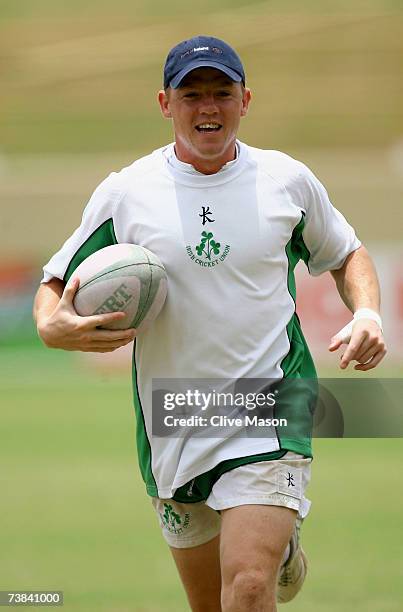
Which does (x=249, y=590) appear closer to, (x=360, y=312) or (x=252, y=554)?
(x=252, y=554)

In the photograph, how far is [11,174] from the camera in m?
13.1

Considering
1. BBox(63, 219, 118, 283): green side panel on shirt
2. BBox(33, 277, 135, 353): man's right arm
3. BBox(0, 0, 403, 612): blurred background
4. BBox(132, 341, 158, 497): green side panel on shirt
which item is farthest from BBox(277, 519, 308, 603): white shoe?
BBox(0, 0, 403, 612): blurred background

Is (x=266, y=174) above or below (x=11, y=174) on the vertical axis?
above

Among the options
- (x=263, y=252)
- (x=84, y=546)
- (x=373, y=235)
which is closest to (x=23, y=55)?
(x=373, y=235)

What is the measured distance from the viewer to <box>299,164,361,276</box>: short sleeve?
3.66 m

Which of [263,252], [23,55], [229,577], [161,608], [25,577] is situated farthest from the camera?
[23,55]

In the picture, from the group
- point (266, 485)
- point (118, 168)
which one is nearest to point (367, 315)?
point (266, 485)

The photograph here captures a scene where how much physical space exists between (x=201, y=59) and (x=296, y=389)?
3.38 ft

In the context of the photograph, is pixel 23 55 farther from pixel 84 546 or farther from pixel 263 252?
pixel 263 252

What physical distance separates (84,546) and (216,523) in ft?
8.85

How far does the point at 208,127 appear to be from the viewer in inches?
138

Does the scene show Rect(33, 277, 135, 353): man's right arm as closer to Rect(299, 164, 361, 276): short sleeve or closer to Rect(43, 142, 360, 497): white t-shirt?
Rect(43, 142, 360, 497): white t-shirt

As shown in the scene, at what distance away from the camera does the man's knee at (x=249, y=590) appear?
10.4ft

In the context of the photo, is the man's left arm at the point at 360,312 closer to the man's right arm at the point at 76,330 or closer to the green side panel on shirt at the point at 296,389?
the green side panel on shirt at the point at 296,389
